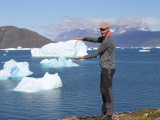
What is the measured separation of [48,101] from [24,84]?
5.55 m

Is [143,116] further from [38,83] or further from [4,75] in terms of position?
[4,75]

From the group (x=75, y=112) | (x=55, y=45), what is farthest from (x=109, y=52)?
(x=55, y=45)

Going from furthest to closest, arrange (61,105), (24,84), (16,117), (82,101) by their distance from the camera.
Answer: (24,84)
(82,101)
(61,105)
(16,117)

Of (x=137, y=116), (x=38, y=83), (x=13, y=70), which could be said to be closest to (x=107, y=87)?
(x=137, y=116)

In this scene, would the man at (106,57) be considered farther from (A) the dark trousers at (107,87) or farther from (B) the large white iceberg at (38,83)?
(B) the large white iceberg at (38,83)

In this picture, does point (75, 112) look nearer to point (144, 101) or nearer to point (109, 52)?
point (144, 101)

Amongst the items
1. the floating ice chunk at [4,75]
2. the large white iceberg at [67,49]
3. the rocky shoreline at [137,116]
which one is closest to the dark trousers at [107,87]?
the rocky shoreline at [137,116]

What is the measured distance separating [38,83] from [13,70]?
512 inches

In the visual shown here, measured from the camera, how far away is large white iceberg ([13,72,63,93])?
2538 cm

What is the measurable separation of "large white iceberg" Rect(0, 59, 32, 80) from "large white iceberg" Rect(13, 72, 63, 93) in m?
10.1

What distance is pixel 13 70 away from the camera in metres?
37.5

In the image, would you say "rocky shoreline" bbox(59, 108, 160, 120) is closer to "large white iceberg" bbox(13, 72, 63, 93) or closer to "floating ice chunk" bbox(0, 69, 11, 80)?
"large white iceberg" bbox(13, 72, 63, 93)

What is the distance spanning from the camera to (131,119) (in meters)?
7.86

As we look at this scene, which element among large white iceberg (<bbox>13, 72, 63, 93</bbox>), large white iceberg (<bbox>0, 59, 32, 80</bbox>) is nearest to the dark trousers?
large white iceberg (<bbox>13, 72, 63, 93</bbox>)
